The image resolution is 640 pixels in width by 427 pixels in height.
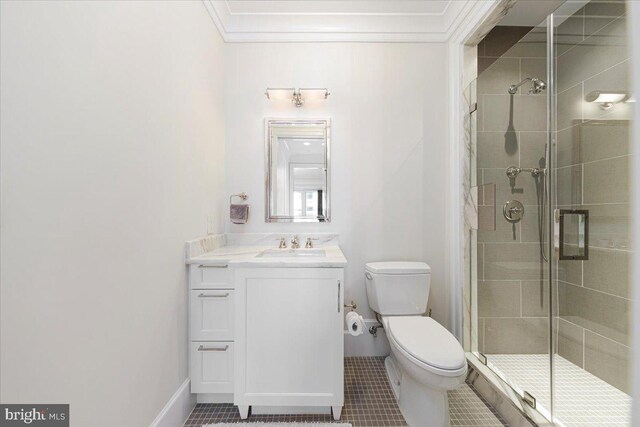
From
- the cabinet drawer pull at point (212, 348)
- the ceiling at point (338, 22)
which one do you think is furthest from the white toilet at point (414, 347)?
the ceiling at point (338, 22)

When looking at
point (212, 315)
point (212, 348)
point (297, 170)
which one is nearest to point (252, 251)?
Result: point (212, 315)

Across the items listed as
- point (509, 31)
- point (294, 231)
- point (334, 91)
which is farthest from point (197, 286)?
point (509, 31)

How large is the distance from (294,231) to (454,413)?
148 cm

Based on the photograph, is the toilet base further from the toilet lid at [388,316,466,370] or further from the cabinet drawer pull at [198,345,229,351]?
the cabinet drawer pull at [198,345,229,351]

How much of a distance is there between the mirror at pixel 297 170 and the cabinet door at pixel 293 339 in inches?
29.2

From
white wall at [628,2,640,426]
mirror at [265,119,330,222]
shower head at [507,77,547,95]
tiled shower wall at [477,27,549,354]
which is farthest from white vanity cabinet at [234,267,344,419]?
shower head at [507,77,547,95]

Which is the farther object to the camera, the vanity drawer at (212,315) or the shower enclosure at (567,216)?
the vanity drawer at (212,315)

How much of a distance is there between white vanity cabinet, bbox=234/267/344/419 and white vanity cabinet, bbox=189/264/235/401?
84 mm

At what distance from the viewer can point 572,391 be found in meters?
1.42

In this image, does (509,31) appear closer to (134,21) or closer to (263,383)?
(134,21)

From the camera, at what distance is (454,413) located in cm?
149

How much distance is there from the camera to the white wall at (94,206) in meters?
0.67

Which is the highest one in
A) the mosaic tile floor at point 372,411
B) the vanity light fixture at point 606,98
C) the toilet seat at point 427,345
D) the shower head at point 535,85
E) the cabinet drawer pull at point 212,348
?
the shower head at point 535,85

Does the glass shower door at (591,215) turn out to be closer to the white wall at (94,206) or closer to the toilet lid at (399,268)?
the toilet lid at (399,268)
